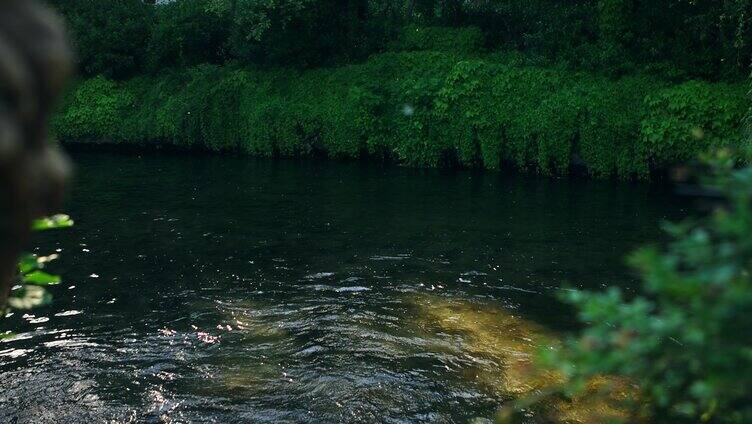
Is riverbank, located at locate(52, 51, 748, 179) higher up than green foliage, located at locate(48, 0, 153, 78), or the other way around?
green foliage, located at locate(48, 0, 153, 78)

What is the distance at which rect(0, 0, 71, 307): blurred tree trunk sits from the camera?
202 centimetres

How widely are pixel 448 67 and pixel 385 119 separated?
247 centimetres

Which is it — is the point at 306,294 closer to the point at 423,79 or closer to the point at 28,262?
the point at 28,262

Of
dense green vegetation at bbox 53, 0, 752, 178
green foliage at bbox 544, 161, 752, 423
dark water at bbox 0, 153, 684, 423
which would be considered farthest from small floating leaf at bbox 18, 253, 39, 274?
dense green vegetation at bbox 53, 0, 752, 178

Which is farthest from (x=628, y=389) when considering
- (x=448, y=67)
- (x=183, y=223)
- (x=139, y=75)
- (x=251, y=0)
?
(x=139, y=75)

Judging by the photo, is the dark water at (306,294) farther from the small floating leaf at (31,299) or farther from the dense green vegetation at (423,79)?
the small floating leaf at (31,299)

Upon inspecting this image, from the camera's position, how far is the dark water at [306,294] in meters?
7.79

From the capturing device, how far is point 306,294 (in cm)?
1098

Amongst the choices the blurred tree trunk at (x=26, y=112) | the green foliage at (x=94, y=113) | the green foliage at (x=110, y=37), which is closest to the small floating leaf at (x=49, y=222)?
the blurred tree trunk at (x=26, y=112)

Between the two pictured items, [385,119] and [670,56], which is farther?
[385,119]

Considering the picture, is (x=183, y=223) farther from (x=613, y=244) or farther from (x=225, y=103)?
(x=225, y=103)

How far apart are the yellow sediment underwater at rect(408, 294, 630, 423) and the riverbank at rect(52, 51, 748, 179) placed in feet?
25.7

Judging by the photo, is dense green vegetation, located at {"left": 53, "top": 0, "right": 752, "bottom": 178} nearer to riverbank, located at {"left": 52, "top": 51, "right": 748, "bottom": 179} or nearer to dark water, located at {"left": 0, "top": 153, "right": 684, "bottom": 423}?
riverbank, located at {"left": 52, "top": 51, "right": 748, "bottom": 179}

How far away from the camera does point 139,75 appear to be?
28234mm
